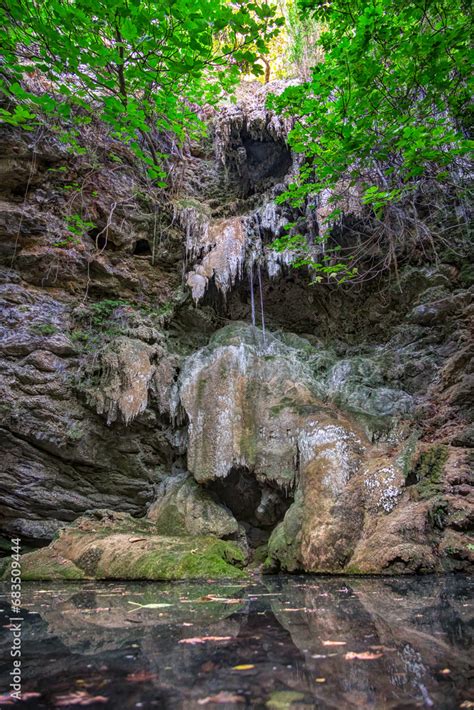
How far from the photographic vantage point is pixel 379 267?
343 inches

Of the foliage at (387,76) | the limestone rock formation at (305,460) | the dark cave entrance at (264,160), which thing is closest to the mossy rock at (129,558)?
the limestone rock formation at (305,460)

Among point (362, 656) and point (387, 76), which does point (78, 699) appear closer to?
point (362, 656)

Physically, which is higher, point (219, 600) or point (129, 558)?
point (219, 600)

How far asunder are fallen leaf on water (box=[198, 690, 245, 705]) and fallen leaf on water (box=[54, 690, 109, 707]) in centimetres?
31

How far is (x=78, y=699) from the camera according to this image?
1.27 metres

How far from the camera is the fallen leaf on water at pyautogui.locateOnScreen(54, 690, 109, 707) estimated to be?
4.09 feet

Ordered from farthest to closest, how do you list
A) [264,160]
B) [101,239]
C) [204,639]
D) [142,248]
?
[264,160]
[142,248]
[101,239]
[204,639]

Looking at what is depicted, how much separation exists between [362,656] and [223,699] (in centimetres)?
64

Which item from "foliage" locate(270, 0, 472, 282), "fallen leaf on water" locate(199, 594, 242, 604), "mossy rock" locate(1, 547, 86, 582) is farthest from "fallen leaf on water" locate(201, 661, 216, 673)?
"foliage" locate(270, 0, 472, 282)

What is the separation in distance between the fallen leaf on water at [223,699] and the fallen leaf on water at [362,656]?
536 millimetres

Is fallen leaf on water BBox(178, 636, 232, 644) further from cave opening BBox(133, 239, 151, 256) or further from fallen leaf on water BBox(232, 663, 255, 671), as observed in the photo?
cave opening BBox(133, 239, 151, 256)

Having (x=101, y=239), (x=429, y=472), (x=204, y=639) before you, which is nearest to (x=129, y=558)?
(x=204, y=639)

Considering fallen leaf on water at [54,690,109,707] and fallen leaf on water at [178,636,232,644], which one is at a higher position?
fallen leaf on water at [54,690,109,707]

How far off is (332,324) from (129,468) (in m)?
5.48
